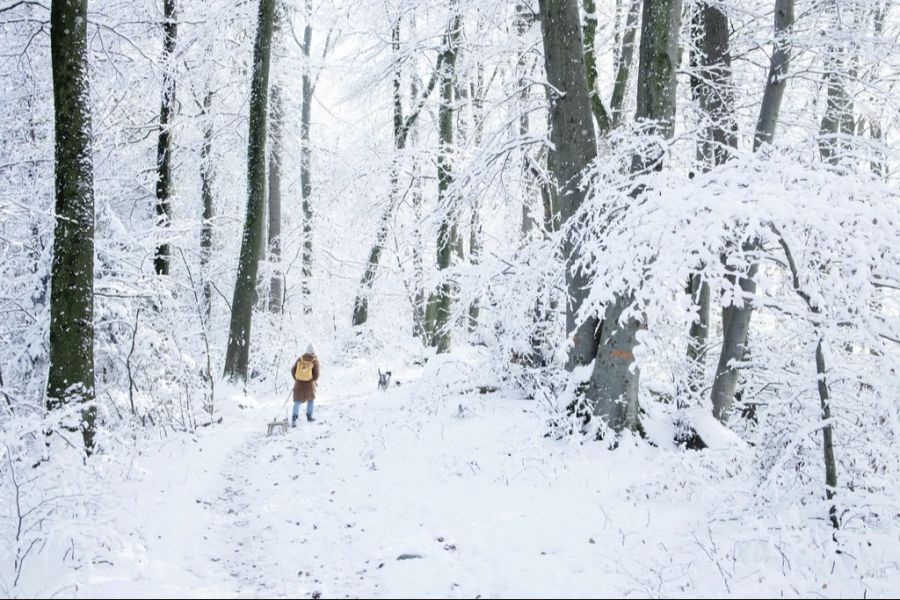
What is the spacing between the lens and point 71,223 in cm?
653

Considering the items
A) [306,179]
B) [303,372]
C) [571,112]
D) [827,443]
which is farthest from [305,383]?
[306,179]

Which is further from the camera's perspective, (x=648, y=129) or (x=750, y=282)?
(x=750, y=282)

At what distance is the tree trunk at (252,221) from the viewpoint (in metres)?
11.9

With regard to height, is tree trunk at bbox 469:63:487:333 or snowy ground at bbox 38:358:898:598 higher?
tree trunk at bbox 469:63:487:333

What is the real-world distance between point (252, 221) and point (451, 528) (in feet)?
29.0

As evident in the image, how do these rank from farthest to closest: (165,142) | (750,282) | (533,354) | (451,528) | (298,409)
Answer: (165,142), (298,409), (533,354), (750,282), (451,528)

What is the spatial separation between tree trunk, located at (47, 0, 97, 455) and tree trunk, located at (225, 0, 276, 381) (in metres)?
5.27

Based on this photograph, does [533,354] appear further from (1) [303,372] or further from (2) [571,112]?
(1) [303,372]

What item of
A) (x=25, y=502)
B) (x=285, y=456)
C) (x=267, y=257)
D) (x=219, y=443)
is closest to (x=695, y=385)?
(x=285, y=456)

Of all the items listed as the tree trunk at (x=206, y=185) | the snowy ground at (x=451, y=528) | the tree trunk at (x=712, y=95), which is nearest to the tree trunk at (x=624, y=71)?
the tree trunk at (x=712, y=95)

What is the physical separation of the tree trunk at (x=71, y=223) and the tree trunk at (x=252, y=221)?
208 inches

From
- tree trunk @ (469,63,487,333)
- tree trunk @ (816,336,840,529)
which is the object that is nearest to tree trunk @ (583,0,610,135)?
tree trunk @ (469,63,487,333)

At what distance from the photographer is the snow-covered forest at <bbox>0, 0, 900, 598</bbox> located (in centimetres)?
419

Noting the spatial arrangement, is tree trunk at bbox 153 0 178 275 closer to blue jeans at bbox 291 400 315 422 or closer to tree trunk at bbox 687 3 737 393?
blue jeans at bbox 291 400 315 422
